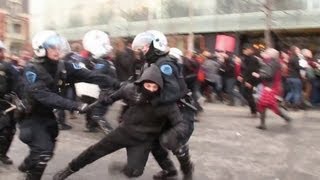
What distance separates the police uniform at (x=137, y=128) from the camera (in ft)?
18.2

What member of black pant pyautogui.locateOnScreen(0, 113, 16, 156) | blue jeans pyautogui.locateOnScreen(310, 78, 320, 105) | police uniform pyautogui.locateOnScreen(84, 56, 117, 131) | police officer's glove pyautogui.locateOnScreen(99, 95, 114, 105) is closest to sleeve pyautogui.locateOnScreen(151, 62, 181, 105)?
police officer's glove pyautogui.locateOnScreen(99, 95, 114, 105)

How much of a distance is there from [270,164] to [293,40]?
57.3 feet

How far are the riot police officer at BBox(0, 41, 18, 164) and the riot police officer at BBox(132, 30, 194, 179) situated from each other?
5.83ft

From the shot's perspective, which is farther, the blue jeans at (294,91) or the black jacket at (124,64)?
the blue jeans at (294,91)

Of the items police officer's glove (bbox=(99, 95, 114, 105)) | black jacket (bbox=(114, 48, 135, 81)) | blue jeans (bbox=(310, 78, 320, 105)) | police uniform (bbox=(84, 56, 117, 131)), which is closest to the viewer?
police officer's glove (bbox=(99, 95, 114, 105))

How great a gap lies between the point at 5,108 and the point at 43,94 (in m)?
1.79

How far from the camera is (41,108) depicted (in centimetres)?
563

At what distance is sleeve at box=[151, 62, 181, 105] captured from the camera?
556 centimetres

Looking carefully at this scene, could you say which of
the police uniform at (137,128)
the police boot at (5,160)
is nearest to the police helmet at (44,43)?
the police uniform at (137,128)

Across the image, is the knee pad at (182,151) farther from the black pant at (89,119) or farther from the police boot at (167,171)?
the black pant at (89,119)

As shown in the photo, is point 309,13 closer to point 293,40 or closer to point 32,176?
point 293,40

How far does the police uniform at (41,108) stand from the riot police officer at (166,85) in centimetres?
87

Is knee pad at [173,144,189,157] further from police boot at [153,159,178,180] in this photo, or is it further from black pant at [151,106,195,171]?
police boot at [153,159,178,180]

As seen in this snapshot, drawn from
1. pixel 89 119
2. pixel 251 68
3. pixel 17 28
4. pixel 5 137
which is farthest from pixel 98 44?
pixel 17 28
